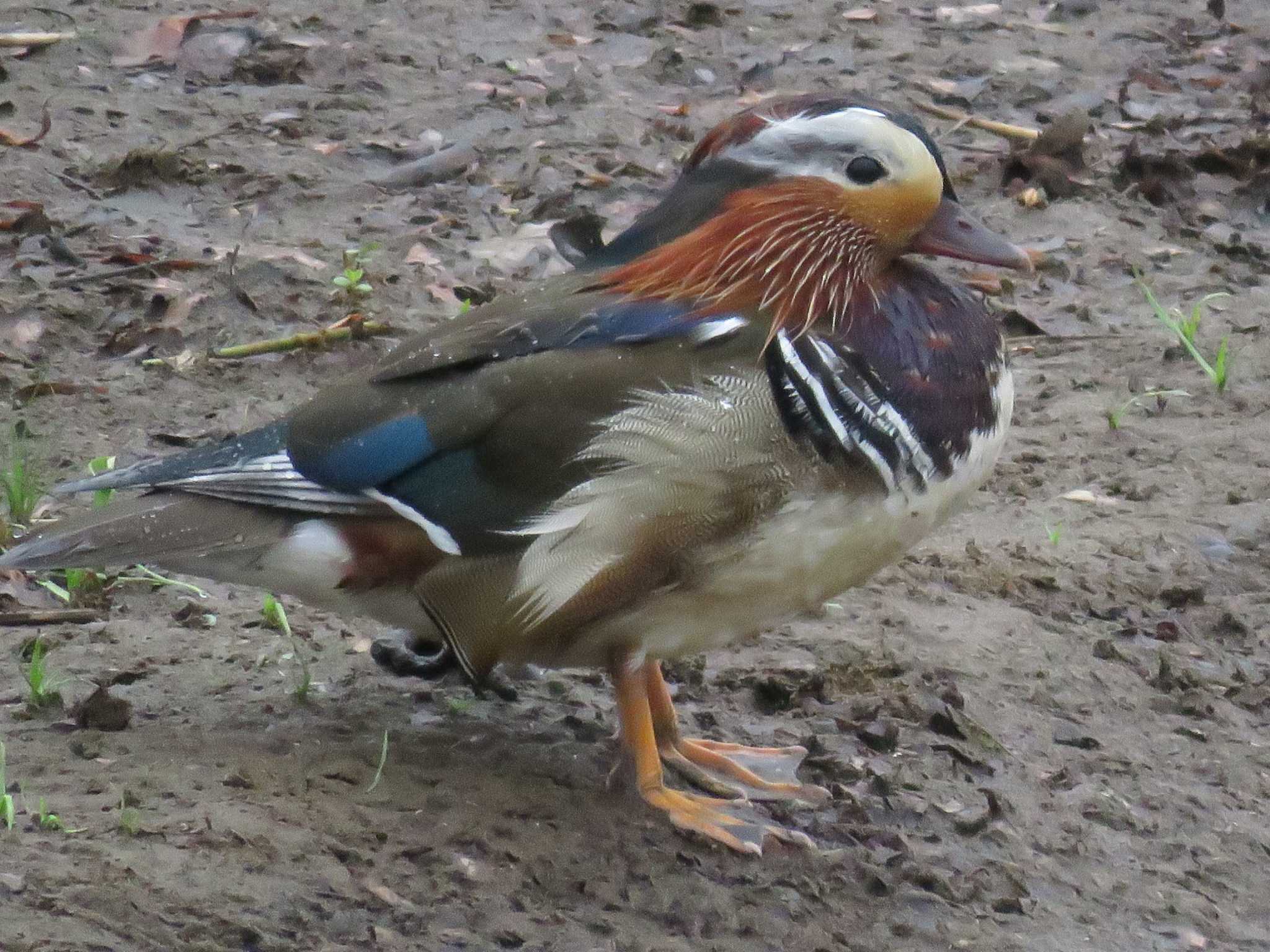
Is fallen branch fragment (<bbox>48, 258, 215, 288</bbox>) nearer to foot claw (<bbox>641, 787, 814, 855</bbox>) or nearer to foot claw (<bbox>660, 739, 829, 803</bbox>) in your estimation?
foot claw (<bbox>660, 739, 829, 803</bbox>)

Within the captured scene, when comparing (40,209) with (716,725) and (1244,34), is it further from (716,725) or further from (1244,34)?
(1244,34)

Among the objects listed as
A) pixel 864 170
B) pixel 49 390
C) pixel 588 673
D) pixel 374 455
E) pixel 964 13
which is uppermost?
pixel 864 170

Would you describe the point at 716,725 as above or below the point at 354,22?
below

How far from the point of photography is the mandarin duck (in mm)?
2912

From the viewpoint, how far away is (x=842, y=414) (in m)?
2.93

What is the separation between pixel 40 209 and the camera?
498 cm

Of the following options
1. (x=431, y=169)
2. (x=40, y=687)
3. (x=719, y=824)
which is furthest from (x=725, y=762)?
(x=431, y=169)

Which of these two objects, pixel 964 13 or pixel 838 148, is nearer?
pixel 838 148

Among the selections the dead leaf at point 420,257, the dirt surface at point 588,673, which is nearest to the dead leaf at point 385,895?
the dirt surface at point 588,673

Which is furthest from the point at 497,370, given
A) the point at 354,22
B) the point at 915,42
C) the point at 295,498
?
the point at 915,42

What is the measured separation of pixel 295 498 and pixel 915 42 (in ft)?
14.4

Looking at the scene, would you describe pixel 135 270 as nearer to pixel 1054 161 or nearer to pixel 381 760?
pixel 381 760

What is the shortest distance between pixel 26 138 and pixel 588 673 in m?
2.76

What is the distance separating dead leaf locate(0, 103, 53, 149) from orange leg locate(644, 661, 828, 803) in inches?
116
